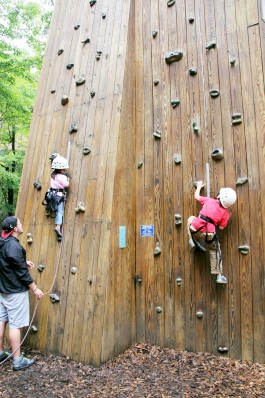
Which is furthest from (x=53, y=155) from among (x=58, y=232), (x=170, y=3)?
(x=170, y=3)

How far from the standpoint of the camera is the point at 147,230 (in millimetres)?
4152

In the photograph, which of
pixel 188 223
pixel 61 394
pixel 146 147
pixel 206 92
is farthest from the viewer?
pixel 146 147

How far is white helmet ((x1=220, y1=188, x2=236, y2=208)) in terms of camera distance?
11.1ft

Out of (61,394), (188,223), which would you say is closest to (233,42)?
(188,223)

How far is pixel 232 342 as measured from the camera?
11.3ft

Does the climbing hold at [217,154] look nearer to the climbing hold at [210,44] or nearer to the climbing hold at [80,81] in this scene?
the climbing hold at [210,44]

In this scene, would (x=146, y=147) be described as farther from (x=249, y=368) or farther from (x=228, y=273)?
(x=249, y=368)

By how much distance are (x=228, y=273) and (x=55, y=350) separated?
218 cm

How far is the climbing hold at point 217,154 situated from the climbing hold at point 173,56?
139 centimetres

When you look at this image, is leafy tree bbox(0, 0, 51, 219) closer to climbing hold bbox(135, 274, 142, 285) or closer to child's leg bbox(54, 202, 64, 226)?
child's leg bbox(54, 202, 64, 226)

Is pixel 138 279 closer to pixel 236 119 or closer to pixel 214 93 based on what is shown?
pixel 236 119

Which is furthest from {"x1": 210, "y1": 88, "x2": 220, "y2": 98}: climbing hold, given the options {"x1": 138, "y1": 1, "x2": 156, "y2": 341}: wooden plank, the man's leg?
the man's leg

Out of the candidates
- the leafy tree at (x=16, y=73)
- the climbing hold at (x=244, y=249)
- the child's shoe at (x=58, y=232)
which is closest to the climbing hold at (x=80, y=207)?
the child's shoe at (x=58, y=232)

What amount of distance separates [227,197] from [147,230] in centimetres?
118
